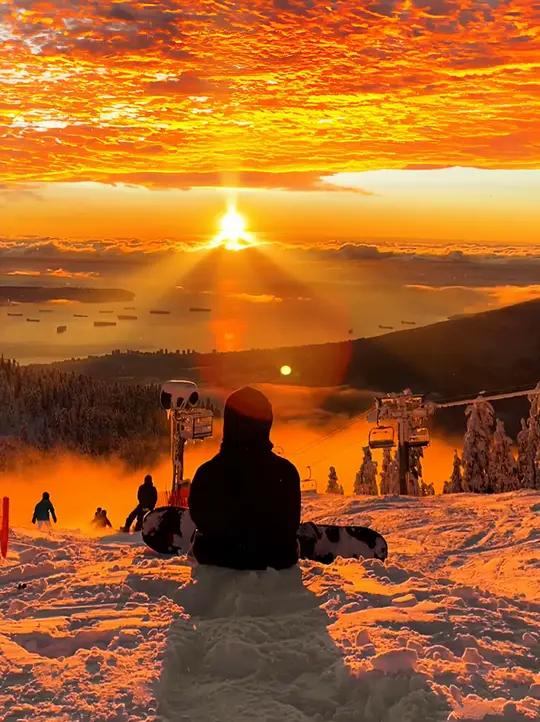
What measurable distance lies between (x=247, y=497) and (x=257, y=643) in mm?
2485

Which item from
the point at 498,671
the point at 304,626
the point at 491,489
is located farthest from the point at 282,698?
the point at 491,489

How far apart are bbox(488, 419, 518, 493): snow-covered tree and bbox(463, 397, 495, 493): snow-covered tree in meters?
0.24

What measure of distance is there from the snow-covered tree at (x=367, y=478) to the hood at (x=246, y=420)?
119 ft

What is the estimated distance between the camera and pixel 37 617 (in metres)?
10.9

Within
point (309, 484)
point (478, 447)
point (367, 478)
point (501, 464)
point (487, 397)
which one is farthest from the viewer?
point (367, 478)

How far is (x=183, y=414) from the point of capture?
22.6 m

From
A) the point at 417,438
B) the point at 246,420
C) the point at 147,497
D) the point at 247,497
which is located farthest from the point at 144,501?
the point at 417,438

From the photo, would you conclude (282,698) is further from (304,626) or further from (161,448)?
(161,448)

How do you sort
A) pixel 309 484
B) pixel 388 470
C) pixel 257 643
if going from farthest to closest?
pixel 388 470 < pixel 309 484 < pixel 257 643

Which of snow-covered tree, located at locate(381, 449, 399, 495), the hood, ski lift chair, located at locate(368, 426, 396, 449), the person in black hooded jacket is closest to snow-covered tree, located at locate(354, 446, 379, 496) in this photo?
snow-covered tree, located at locate(381, 449, 399, 495)

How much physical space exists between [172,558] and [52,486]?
159 meters

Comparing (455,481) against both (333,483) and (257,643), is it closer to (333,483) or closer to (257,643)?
(333,483)

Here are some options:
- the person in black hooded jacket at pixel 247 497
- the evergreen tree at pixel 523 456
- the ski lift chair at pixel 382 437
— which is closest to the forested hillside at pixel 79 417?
the evergreen tree at pixel 523 456

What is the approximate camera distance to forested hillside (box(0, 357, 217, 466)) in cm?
17262
